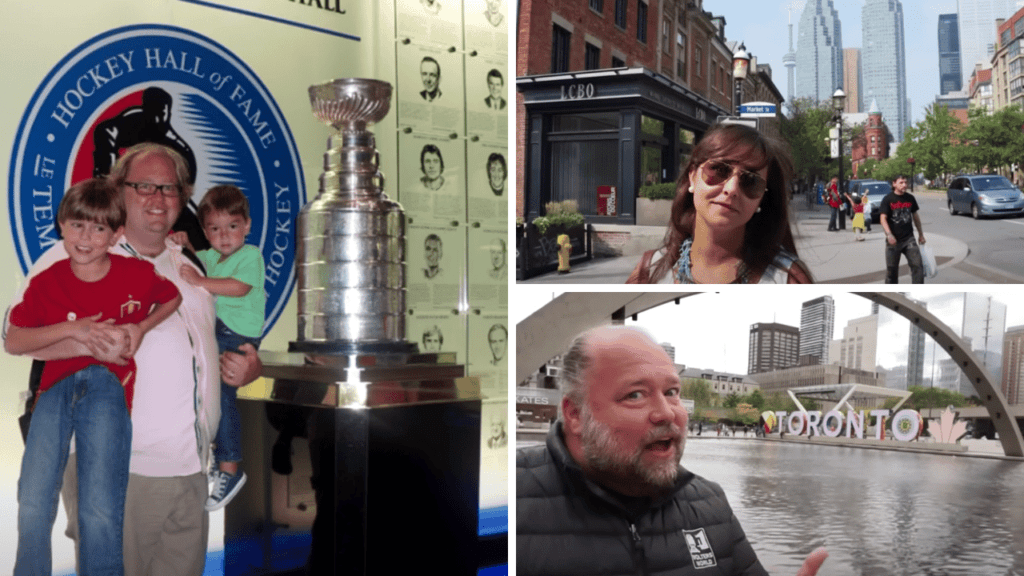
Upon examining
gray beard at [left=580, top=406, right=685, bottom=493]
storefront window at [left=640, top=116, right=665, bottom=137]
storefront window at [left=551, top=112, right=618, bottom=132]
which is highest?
storefront window at [left=551, top=112, right=618, bottom=132]

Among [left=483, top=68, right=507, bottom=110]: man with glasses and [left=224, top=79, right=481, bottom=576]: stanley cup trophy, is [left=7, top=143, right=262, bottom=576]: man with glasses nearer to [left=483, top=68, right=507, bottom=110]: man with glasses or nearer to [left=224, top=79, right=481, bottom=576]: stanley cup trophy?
[left=224, top=79, right=481, bottom=576]: stanley cup trophy

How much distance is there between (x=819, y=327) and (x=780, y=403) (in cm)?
26

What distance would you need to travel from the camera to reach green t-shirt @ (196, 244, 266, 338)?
3148 mm

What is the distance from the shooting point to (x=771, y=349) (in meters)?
2.73

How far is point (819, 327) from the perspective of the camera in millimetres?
2684

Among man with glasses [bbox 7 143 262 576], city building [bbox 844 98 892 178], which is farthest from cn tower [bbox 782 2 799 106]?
man with glasses [bbox 7 143 262 576]

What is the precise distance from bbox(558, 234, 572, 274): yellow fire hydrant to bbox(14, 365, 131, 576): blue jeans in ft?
4.64

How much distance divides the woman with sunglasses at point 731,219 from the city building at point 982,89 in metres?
0.53

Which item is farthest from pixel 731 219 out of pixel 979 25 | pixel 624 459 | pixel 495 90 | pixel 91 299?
pixel 91 299

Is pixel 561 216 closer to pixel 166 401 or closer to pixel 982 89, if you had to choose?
pixel 982 89

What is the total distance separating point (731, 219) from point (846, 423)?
2.26ft

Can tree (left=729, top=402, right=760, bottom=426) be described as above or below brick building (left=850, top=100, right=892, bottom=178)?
below

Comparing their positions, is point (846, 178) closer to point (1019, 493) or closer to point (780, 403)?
point (780, 403)

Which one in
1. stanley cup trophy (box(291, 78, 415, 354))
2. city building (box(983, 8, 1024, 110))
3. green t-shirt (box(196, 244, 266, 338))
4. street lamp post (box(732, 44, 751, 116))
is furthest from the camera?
green t-shirt (box(196, 244, 266, 338))
